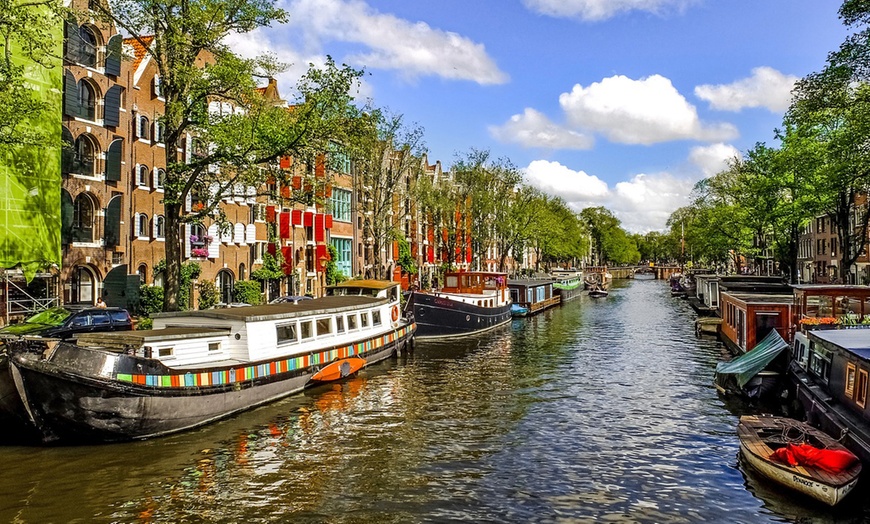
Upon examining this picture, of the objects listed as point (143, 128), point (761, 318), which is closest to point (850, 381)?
point (761, 318)

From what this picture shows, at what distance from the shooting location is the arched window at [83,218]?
35844 millimetres

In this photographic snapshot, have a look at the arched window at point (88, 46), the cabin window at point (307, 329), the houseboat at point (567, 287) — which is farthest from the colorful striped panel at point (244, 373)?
the houseboat at point (567, 287)

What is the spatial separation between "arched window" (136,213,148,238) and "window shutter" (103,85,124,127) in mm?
5466

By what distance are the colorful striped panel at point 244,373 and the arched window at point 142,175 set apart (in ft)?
63.2

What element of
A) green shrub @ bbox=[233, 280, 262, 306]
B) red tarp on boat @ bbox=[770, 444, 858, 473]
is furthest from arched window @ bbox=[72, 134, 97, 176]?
red tarp on boat @ bbox=[770, 444, 858, 473]

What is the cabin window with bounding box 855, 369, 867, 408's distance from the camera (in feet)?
50.3

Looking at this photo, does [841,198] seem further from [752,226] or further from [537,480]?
[537,480]

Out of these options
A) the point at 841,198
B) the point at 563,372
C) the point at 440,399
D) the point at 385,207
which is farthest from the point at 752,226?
the point at 440,399

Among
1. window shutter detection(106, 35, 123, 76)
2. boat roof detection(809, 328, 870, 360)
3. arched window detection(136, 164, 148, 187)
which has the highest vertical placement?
window shutter detection(106, 35, 123, 76)

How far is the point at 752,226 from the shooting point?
61.1 meters

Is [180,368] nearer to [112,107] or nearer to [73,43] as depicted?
[112,107]

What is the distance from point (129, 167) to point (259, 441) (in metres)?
26.5

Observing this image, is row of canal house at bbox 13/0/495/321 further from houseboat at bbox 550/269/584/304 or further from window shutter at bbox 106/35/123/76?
houseboat at bbox 550/269/584/304

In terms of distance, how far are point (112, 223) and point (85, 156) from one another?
386cm
